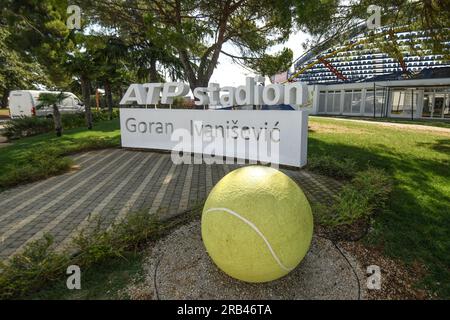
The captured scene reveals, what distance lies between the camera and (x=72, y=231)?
14.8 feet

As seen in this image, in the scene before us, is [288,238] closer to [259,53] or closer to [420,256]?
[420,256]

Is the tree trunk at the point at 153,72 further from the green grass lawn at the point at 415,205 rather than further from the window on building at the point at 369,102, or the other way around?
the window on building at the point at 369,102

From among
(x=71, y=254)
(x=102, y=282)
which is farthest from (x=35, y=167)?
(x=102, y=282)

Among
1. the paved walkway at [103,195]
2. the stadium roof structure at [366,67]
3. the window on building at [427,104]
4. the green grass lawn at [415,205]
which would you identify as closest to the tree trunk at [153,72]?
the stadium roof structure at [366,67]

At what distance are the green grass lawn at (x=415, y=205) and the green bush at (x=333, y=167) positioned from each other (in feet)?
2.33

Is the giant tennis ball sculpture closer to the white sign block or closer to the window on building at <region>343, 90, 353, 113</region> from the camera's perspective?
the white sign block

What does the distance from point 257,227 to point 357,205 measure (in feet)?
9.10

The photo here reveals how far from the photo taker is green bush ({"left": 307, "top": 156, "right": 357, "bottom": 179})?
7203 mm

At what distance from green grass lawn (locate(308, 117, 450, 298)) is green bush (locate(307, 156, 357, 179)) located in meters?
0.71

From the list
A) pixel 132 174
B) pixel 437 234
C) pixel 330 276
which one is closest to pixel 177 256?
pixel 330 276

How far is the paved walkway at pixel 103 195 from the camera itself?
469 centimetres

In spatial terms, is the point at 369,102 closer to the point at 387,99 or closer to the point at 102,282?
the point at 387,99

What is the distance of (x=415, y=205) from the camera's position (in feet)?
17.1

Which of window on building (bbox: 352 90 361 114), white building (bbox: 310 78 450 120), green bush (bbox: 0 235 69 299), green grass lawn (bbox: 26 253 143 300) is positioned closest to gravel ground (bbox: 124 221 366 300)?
green grass lawn (bbox: 26 253 143 300)
